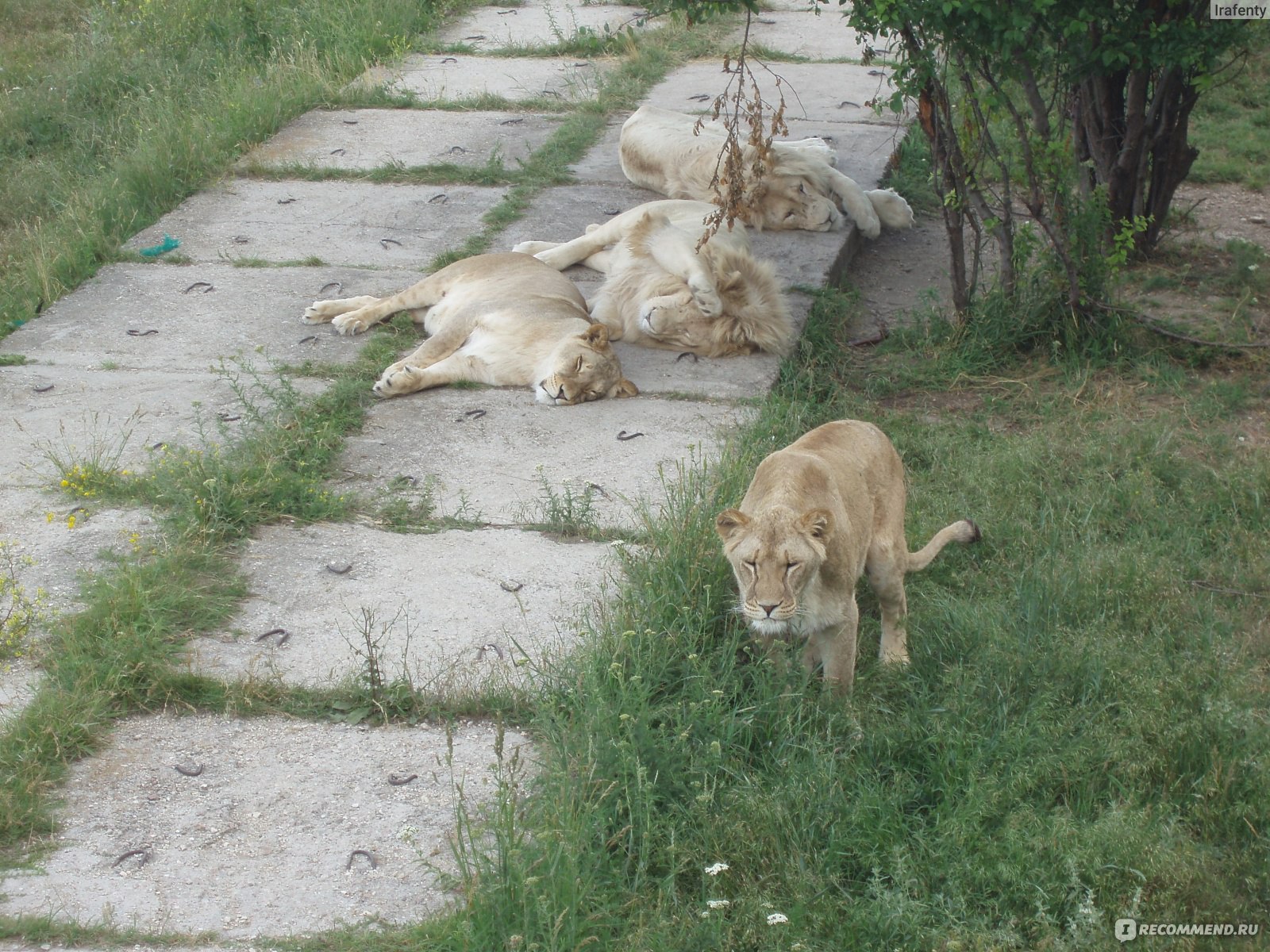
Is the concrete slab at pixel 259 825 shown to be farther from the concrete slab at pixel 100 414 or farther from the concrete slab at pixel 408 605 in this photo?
the concrete slab at pixel 100 414

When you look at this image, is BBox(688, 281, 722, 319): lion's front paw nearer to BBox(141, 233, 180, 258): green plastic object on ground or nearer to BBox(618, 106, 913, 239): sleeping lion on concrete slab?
BBox(618, 106, 913, 239): sleeping lion on concrete slab

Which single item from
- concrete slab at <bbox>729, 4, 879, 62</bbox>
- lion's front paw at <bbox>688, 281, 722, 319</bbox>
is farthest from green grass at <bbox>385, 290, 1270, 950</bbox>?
concrete slab at <bbox>729, 4, 879, 62</bbox>

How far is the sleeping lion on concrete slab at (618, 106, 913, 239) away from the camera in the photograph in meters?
8.71

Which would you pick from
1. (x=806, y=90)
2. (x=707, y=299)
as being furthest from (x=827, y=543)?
(x=806, y=90)

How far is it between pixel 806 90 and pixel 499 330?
18.3 ft

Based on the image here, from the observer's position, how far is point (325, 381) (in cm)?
691

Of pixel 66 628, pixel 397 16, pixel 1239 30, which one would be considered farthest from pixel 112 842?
pixel 397 16

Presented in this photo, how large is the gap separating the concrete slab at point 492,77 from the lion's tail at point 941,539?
7053mm

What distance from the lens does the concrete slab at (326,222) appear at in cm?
846

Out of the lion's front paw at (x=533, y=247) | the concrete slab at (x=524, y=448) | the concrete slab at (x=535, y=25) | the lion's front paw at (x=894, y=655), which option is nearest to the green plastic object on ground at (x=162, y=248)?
the lion's front paw at (x=533, y=247)

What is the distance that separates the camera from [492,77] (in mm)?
11898

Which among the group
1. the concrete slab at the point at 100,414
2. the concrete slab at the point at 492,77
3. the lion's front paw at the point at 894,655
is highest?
the concrete slab at the point at 492,77

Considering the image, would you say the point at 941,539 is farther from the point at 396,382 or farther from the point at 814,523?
the point at 396,382

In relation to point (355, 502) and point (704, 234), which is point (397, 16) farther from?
A: point (355, 502)
